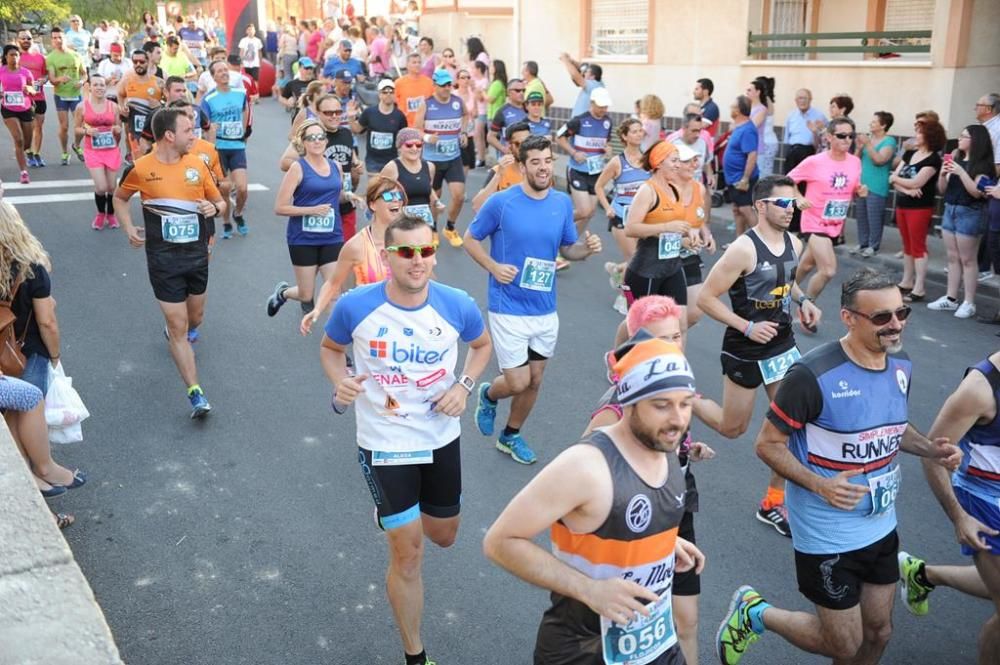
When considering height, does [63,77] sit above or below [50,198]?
above

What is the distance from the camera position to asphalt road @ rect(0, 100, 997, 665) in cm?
468

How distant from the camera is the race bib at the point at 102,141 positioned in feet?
40.5

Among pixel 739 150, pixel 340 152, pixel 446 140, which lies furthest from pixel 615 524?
pixel 739 150

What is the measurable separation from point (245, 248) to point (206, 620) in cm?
778

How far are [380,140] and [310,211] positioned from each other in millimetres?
3840

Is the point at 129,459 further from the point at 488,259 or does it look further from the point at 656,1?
the point at 656,1

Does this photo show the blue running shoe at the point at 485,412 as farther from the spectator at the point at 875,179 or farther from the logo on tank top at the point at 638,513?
the spectator at the point at 875,179

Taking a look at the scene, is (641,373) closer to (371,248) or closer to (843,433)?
(843,433)

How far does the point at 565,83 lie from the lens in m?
20.3

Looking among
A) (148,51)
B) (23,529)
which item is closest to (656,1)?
(148,51)

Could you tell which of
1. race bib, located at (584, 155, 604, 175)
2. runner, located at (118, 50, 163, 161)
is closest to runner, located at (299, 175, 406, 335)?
race bib, located at (584, 155, 604, 175)

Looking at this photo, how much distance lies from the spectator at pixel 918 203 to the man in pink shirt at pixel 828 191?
4.46 ft

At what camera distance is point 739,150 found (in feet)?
40.9

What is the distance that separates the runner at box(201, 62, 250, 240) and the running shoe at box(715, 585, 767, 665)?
9.23 meters
